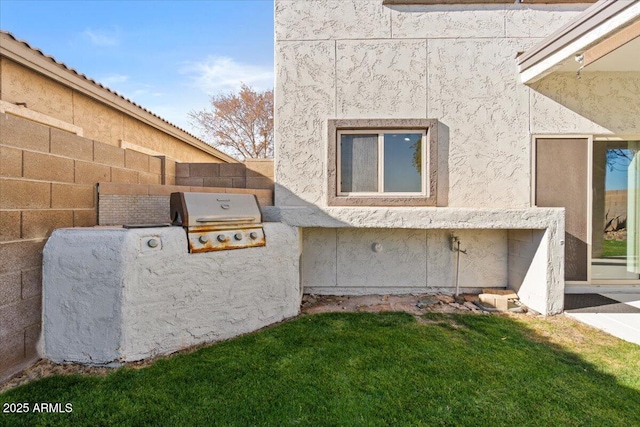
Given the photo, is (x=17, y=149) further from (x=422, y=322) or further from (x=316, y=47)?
(x=422, y=322)

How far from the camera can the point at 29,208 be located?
394 centimetres

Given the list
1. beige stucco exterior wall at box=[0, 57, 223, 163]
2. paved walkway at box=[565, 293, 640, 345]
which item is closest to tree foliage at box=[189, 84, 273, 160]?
beige stucco exterior wall at box=[0, 57, 223, 163]

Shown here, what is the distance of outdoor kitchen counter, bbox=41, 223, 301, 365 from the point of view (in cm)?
402

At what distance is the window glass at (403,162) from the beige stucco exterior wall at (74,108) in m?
8.34

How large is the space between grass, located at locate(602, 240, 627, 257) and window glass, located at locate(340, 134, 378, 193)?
20.1 ft

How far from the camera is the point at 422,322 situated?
5.59 meters

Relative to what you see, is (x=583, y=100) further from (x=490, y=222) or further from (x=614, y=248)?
(x=490, y=222)

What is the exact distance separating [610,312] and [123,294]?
9451 millimetres

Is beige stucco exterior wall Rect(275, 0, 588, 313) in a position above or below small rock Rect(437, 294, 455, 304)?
above

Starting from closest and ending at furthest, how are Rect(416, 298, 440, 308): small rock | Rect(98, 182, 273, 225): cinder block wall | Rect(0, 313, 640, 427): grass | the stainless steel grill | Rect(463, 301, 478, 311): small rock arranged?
Rect(0, 313, 640, 427): grass
the stainless steel grill
Rect(98, 182, 273, 225): cinder block wall
Rect(463, 301, 478, 311): small rock
Rect(416, 298, 440, 308): small rock

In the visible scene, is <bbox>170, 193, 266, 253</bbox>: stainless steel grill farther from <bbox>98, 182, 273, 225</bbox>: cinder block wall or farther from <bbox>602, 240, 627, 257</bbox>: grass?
<bbox>602, 240, 627, 257</bbox>: grass

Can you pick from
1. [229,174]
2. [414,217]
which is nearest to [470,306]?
[414,217]

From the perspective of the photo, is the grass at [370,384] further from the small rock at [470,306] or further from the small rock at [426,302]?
the small rock at [426,302]

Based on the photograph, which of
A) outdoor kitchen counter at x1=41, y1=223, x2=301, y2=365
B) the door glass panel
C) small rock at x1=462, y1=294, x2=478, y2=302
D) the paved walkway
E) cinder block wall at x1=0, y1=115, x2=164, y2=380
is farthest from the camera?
the door glass panel
